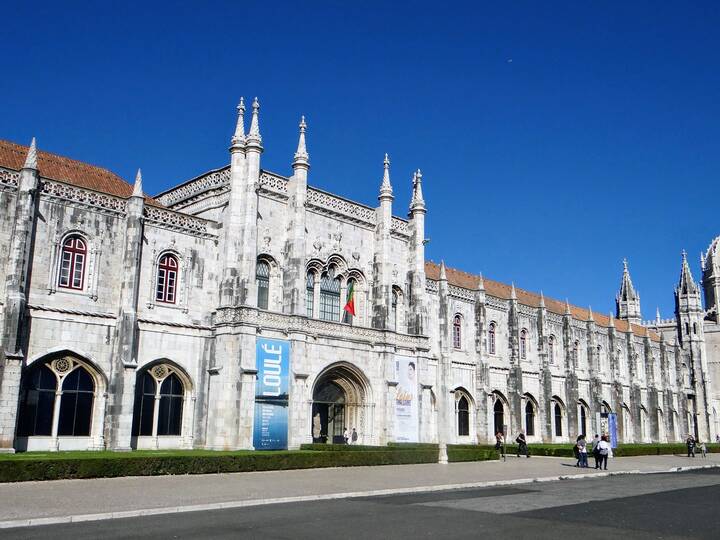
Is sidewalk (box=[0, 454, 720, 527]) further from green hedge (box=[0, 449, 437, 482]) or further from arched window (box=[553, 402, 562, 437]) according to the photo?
arched window (box=[553, 402, 562, 437])


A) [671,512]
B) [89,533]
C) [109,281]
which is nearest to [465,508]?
[671,512]

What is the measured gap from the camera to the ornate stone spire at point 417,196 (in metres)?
45.0

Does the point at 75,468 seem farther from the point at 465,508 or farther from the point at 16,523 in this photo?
the point at 465,508

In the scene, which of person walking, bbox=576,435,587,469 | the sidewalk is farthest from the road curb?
person walking, bbox=576,435,587,469

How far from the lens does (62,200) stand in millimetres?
30141

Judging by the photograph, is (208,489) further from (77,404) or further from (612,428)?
(612,428)

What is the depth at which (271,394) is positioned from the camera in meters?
33.7

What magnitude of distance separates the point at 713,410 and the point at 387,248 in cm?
5948

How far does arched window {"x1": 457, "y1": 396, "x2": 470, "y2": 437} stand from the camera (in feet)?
164

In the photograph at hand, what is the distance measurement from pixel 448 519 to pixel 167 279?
22.1m

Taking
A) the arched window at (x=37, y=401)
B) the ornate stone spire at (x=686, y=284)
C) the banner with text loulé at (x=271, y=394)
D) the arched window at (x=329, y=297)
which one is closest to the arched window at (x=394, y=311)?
the arched window at (x=329, y=297)

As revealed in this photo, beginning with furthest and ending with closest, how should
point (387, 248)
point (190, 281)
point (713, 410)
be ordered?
point (713, 410) → point (387, 248) → point (190, 281)

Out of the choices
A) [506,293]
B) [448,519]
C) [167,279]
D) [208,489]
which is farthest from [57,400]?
[506,293]

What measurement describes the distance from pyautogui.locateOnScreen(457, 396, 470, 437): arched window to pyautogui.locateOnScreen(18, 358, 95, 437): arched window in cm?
2759
